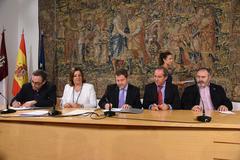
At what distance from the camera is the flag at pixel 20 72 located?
19.0ft

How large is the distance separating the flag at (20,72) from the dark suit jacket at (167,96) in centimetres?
271

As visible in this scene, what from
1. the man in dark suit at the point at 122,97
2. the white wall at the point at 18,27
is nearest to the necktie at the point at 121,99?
the man in dark suit at the point at 122,97

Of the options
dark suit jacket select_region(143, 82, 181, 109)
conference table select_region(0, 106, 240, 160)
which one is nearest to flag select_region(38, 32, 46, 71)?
dark suit jacket select_region(143, 82, 181, 109)

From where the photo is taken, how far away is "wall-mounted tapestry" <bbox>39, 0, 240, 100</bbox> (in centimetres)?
456

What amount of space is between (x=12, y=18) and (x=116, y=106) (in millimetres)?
3309

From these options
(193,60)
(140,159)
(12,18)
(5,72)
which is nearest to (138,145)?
(140,159)

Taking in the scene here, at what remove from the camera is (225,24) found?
453cm

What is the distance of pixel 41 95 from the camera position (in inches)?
164

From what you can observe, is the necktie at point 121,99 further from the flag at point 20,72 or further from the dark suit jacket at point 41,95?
the flag at point 20,72

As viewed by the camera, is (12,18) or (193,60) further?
(12,18)

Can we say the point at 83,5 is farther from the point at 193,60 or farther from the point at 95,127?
the point at 95,127

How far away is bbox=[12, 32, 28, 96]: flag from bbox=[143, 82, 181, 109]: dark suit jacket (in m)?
2.71

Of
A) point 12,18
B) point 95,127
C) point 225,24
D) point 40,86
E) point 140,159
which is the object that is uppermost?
point 12,18

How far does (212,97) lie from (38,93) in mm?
2173
